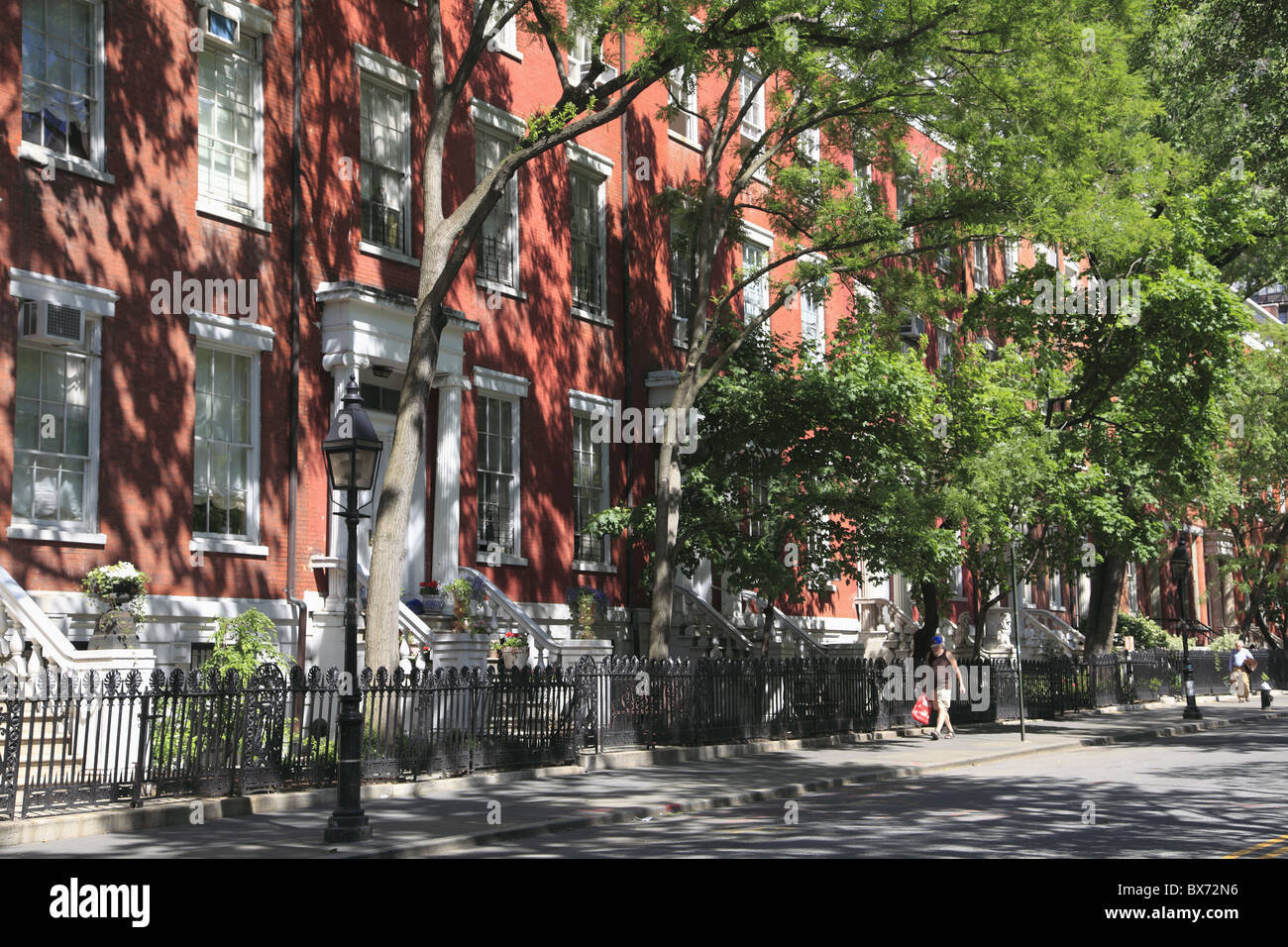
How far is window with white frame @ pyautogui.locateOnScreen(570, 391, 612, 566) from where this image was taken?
25.2 m

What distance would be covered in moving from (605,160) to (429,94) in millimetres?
4809

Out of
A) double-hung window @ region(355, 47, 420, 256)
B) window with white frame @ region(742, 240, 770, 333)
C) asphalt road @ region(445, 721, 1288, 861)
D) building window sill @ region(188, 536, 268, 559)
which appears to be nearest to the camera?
asphalt road @ region(445, 721, 1288, 861)

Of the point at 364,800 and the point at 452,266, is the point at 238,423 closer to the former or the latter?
the point at 452,266

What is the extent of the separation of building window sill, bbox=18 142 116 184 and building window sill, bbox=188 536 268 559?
15.4ft

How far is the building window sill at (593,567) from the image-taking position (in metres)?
24.8

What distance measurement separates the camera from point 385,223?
70.8 ft

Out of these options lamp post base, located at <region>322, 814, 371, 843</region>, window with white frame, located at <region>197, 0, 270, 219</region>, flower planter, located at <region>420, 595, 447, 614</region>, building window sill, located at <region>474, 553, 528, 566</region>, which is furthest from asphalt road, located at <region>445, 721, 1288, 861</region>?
window with white frame, located at <region>197, 0, 270, 219</region>

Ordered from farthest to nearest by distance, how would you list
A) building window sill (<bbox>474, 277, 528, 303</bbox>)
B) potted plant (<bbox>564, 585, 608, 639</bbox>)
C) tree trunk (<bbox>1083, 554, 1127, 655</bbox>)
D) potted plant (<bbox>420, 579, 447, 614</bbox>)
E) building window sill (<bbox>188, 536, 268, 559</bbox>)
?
tree trunk (<bbox>1083, 554, 1127, 655</bbox>), potted plant (<bbox>564, 585, 608, 639</bbox>), building window sill (<bbox>474, 277, 528, 303</bbox>), potted plant (<bbox>420, 579, 447, 614</bbox>), building window sill (<bbox>188, 536, 268, 559</bbox>)

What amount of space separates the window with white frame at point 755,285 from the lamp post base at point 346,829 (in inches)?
748

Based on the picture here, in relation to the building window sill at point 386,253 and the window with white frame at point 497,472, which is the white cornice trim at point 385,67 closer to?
the building window sill at point 386,253

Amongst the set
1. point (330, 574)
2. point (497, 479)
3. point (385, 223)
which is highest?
point (385, 223)

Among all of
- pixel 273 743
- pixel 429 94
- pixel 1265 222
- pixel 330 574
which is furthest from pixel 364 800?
pixel 1265 222

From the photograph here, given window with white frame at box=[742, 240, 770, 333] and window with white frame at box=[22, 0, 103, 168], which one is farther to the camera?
window with white frame at box=[742, 240, 770, 333]

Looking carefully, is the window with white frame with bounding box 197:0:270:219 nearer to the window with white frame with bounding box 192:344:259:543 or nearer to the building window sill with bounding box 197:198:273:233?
the building window sill with bounding box 197:198:273:233
